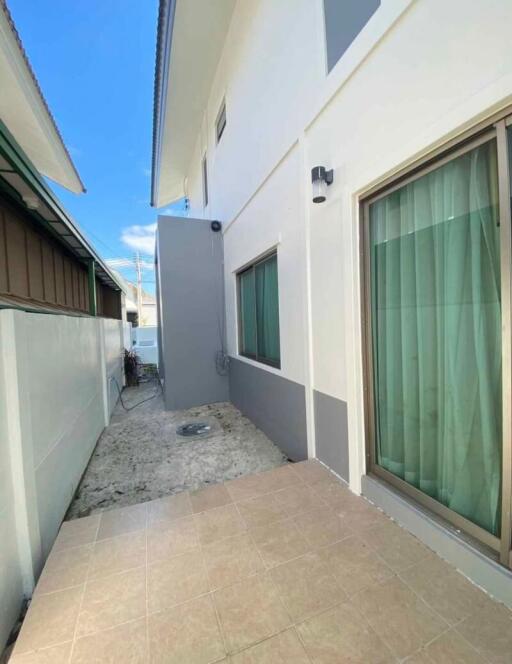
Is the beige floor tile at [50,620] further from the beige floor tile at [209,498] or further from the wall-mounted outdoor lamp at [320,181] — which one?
the wall-mounted outdoor lamp at [320,181]

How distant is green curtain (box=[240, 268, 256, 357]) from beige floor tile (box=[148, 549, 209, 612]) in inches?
110

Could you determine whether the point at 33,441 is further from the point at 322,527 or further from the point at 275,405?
the point at 275,405

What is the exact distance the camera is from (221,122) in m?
5.16

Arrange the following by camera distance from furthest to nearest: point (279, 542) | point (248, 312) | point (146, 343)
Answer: point (146, 343), point (248, 312), point (279, 542)

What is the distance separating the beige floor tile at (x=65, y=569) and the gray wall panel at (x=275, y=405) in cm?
185

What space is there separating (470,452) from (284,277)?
2.12m

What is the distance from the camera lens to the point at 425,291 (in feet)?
5.35

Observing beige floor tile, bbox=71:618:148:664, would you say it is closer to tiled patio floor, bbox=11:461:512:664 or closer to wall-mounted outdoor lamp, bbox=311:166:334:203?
tiled patio floor, bbox=11:461:512:664

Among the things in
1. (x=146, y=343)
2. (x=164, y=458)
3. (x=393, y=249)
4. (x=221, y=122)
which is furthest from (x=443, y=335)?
(x=146, y=343)

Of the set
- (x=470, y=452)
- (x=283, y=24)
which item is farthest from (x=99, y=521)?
(x=283, y=24)

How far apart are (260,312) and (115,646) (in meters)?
3.23

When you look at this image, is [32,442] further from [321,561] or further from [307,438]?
[307,438]

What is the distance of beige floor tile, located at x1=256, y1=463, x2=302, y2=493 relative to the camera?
2.21m

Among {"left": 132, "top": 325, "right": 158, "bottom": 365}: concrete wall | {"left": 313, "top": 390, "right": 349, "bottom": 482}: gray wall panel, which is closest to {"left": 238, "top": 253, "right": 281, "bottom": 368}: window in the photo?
{"left": 313, "top": 390, "right": 349, "bottom": 482}: gray wall panel
